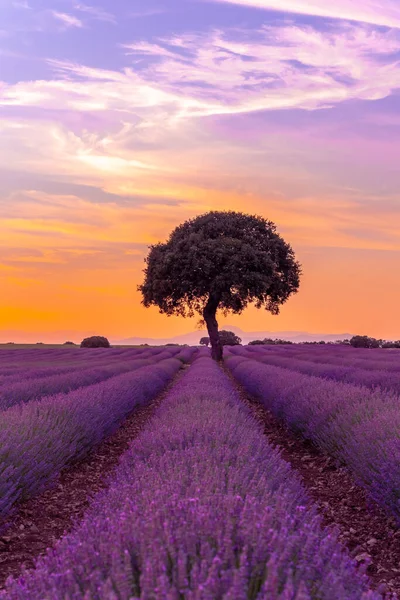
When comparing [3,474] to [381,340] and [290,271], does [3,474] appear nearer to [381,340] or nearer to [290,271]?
[290,271]

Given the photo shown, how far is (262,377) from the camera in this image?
43.2 feet

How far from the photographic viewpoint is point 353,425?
623 cm

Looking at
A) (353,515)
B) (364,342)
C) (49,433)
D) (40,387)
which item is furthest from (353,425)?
(364,342)

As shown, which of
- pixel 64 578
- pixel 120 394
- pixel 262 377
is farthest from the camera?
pixel 262 377

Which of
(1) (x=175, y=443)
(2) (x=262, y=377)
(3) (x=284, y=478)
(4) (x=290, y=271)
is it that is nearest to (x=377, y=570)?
(3) (x=284, y=478)

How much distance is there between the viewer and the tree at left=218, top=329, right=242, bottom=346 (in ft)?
174

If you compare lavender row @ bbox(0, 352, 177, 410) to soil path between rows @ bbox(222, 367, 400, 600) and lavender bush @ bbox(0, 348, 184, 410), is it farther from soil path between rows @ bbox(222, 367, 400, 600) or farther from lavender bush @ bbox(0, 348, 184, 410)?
soil path between rows @ bbox(222, 367, 400, 600)

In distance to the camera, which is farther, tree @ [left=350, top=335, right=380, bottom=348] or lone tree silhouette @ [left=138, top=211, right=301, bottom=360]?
tree @ [left=350, top=335, right=380, bottom=348]

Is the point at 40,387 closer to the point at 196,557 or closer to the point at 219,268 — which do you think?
the point at 196,557

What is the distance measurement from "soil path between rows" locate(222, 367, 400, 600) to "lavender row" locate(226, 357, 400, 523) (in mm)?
217

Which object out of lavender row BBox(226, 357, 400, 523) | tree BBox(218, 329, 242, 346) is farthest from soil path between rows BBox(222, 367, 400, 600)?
tree BBox(218, 329, 242, 346)

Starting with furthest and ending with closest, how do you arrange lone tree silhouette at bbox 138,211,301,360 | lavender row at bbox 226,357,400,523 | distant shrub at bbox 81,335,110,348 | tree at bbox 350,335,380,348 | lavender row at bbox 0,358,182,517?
distant shrub at bbox 81,335,110,348, tree at bbox 350,335,380,348, lone tree silhouette at bbox 138,211,301,360, lavender row at bbox 0,358,182,517, lavender row at bbox 226,357,400,523

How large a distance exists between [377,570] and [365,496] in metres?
1.76

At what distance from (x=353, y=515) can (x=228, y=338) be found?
4850 centimetres
